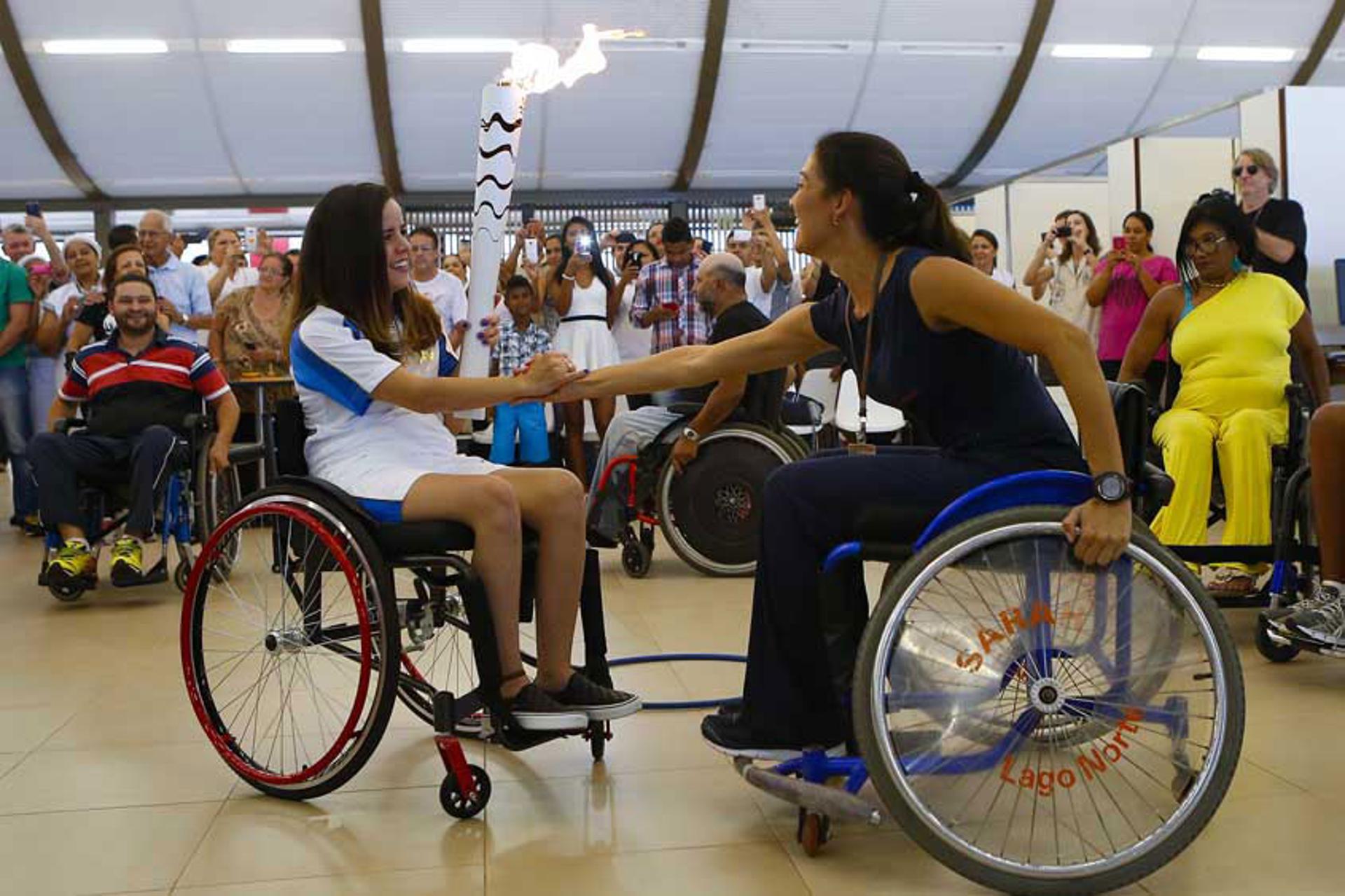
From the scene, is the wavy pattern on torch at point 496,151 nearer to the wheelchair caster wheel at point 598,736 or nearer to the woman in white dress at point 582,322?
the wheelchair caster wheel at point 598,736

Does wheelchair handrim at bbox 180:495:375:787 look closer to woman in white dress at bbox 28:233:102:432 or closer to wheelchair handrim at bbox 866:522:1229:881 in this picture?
wheelchair handrim at bbox 866:522:1229:881

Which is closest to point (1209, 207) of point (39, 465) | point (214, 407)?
point (214, 407)

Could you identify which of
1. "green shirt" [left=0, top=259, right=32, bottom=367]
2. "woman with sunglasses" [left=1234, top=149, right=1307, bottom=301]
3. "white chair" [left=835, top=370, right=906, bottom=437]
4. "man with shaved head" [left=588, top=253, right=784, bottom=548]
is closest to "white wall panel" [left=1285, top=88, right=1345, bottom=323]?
"woman with sunglasses" [left=1234, top=149, right=1307, bottom=301]

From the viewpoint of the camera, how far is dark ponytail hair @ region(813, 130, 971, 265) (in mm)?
2156

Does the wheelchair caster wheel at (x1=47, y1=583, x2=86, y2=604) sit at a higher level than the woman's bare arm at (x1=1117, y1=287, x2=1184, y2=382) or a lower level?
lower

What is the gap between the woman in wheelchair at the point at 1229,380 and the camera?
3580 mm

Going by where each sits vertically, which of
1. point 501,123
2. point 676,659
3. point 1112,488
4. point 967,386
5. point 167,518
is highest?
point 501,123

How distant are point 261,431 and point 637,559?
169 cm

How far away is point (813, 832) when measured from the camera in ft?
6.75

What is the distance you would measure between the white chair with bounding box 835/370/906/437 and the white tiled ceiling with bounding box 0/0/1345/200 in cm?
524

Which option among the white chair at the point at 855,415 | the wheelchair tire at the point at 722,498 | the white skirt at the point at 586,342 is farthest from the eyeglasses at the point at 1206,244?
the white skirt at the point at 586,342

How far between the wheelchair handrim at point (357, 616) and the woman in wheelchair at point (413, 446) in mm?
113

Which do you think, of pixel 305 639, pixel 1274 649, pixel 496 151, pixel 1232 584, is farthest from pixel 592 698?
pixel 1232 584

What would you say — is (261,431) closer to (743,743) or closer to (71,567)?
(71,567)
